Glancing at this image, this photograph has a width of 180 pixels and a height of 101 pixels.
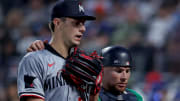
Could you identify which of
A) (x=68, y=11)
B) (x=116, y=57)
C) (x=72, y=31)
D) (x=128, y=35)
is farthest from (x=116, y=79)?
(x=128, y=35)

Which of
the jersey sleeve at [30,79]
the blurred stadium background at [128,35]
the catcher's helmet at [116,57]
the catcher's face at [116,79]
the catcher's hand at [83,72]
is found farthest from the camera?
the blurred stadium background at [128,35]

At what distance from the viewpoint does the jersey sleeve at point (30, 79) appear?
3.45 m

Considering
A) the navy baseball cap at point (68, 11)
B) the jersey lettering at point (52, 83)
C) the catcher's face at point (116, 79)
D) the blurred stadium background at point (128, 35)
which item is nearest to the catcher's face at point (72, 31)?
the navy baseball cap at point (68, 11)

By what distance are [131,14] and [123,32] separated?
0.64 m

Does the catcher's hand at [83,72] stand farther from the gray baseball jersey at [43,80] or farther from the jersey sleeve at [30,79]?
the jersey sleeve at [30,79]

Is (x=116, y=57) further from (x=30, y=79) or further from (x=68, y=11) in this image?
(x=30, y=79)

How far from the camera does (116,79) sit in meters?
4.52

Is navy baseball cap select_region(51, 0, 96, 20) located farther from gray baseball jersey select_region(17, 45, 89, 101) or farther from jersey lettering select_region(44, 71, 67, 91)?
jersey lettering select_region(44, 71, 67, 91)

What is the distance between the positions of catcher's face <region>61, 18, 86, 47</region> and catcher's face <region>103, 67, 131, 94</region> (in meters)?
1.02

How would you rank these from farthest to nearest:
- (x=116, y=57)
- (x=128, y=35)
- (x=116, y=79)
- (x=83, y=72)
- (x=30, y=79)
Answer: (x=128, y=35), (x=116, y=57), (x=116, y=79), (x=83, y=72), (x=30, y=79)

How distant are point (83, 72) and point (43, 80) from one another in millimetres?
377

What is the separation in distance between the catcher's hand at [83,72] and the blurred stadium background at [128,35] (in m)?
3.13

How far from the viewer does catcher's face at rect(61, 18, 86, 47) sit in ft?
12.0

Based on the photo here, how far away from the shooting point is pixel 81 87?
3639 mm
